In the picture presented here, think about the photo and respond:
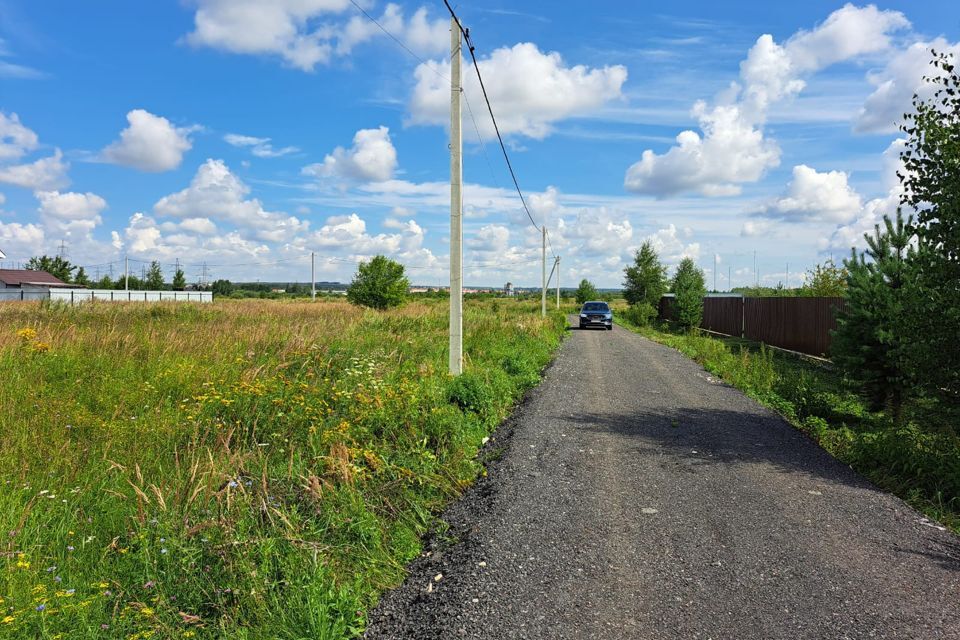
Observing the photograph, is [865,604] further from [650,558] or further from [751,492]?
[751,492]

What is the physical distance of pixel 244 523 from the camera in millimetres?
3852

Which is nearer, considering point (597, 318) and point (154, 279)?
point (597, 318)

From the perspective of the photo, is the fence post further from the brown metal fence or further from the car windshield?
the car windshield

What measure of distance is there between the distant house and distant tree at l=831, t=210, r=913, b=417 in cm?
6720

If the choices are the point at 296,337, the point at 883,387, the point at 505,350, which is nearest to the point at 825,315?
the point at 883,387

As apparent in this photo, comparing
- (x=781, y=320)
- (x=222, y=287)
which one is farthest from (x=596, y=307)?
(x=222, y=287)

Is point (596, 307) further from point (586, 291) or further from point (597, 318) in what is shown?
point (586, 291)

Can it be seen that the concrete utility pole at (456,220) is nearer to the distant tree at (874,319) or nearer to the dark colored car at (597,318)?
the distant tree at (874,319)

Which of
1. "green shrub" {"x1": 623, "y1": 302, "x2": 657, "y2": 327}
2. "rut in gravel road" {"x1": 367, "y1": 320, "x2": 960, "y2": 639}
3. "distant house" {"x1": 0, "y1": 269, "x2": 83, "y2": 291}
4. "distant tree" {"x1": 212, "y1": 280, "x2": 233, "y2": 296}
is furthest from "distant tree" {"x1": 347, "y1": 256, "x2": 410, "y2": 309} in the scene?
"distant tree" {"x1": 212, "y1": 280, "x2": 233, "y2": 296}

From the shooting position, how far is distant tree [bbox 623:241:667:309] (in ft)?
185

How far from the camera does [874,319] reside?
992 cm

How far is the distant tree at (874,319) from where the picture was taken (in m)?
9.83

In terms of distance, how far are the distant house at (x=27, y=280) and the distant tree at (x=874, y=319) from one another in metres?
67.2

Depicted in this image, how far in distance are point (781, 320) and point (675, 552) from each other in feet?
Answer: 74.3
